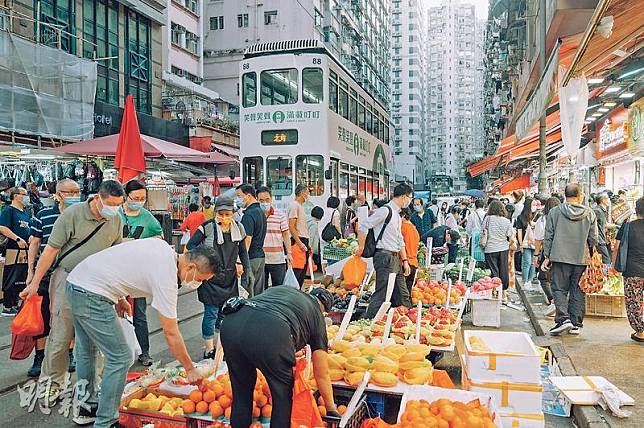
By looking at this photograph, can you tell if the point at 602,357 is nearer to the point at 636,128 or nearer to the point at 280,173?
the point at 636,128

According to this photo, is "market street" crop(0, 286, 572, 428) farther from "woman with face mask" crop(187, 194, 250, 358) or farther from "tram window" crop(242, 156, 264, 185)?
"tram window" crop(242, 156, 264, 185)

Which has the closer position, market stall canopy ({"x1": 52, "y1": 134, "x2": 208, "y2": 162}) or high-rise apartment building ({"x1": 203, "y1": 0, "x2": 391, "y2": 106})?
market stall canopy ({"x1": 52, "y1": 134, "x2": 208, "y2": 162})

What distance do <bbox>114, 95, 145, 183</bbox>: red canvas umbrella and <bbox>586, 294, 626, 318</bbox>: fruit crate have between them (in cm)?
749

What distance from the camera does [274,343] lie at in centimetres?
320

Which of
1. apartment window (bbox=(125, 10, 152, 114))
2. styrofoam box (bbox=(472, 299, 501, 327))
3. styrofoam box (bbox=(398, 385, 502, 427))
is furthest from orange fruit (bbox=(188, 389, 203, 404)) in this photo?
apartment window (bbox=(125, 10, 152, 114))

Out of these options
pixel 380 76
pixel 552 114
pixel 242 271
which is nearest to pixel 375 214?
pixel 242 271

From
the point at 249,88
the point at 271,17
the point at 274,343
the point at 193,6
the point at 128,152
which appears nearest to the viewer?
the point at 274,343

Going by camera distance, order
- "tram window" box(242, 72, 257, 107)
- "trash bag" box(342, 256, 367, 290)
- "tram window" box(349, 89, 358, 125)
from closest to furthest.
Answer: "trash bag" box(342, 256, 367, 290)
"tram window" box(242, 72, 257, 107)
"tram window" box(349, 89, 358, 125)

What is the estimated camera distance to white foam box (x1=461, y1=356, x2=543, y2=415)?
4.30 metres

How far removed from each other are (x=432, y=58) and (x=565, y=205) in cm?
15673

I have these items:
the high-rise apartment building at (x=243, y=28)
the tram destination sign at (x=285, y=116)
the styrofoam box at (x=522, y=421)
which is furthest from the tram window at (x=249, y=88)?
the high-rise apartment building at (x=243, y=28)

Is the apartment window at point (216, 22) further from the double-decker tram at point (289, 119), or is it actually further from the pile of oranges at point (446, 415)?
the pile of oranges at point (446, 415)

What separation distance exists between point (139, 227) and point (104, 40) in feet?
56.8

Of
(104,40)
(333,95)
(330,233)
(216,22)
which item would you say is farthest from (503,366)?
(216,22)
